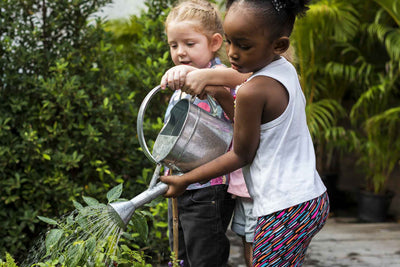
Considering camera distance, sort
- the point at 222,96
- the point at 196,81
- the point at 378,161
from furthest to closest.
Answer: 1. the point at 378,161
2. the point at 222,96
3. the point at 196,81

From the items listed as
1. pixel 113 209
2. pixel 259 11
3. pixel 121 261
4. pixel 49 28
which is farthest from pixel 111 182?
pixel 259 11

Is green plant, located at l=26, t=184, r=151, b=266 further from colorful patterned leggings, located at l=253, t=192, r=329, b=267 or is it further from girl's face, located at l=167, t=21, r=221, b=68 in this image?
girl's face, located at l=167, t=21, r=221, b=68

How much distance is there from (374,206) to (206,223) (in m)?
3.27

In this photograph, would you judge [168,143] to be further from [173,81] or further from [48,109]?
[48,109]

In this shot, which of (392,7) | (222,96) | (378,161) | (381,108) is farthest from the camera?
(381,108)

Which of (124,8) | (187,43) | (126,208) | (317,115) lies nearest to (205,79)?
(187,43)

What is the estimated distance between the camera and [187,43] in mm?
2084

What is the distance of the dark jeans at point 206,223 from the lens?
208 cm

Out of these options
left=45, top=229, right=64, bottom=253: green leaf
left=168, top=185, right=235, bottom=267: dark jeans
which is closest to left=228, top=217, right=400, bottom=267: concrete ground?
left=168, top=185, right=235, bottom=267: dark jeans

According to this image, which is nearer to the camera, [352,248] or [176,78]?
[176,78]

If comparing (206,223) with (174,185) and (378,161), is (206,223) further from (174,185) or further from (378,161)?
(378,161)

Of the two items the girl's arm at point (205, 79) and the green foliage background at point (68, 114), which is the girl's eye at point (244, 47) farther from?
the green foliage background at point (68, 114)

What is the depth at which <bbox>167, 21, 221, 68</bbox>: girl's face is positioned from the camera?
2.06m

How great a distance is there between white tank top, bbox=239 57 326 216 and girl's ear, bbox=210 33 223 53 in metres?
0.60
